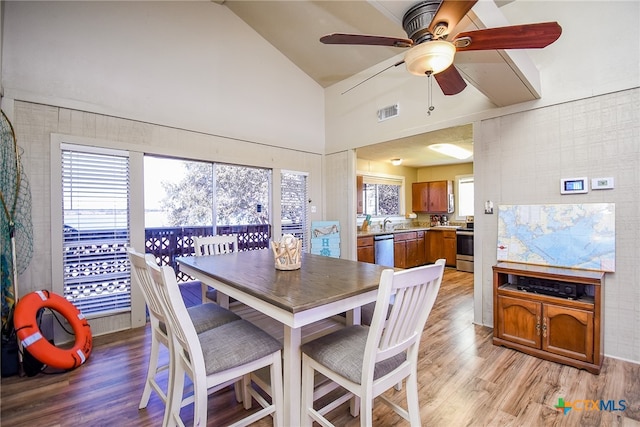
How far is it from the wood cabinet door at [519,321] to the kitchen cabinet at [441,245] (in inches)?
133

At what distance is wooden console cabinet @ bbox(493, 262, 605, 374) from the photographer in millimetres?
2178

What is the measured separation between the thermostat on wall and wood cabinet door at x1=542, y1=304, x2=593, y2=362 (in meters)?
1.05

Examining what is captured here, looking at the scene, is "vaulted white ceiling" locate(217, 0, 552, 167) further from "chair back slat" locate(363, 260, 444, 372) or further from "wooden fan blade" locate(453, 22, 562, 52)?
"chair back slat" locate(363, 260, 444, 372)

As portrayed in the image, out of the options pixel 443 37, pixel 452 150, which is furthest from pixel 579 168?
pixel 452 150

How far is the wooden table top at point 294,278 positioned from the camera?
130 centimetres

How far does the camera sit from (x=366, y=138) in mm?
4363

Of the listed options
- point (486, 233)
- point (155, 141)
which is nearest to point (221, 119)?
point (155, 141)

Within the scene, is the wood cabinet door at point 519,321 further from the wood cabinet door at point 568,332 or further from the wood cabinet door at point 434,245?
the wood cabinet door at point 434,245

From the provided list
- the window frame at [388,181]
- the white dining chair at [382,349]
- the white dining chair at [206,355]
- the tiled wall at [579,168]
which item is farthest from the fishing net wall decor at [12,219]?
the window frame at [388,181]

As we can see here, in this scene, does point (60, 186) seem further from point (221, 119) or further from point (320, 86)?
point (320, 86)

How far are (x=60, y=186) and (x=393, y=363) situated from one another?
3362 millimetres

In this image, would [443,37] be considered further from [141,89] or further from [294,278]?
[141,89]

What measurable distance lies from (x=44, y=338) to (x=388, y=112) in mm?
4432

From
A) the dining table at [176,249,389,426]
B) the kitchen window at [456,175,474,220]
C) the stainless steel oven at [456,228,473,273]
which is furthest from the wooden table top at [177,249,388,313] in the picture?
the kitchen window at [456,175,474,220]
